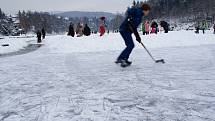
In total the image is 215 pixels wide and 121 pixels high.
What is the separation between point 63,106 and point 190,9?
381 ft

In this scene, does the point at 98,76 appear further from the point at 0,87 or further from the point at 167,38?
the point at 167,38

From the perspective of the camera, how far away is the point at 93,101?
5250 millimetres

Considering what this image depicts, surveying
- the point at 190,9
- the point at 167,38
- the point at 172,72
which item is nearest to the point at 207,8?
the point at 190,9

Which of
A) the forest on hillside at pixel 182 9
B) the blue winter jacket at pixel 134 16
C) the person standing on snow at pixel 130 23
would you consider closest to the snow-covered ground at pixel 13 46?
the person standing on snow at pixel 130 23

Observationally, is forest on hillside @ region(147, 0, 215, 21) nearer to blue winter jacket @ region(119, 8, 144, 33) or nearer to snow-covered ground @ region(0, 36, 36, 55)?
snow-covered ground @ region(0, 36, 36, 55)

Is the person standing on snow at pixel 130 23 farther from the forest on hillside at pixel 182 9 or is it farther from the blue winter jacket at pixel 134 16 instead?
the forest on hillside at pixel 182 9

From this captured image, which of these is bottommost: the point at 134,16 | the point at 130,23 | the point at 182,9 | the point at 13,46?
the point at 13,46

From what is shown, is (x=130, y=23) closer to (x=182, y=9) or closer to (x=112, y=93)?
(x=112, y=93)

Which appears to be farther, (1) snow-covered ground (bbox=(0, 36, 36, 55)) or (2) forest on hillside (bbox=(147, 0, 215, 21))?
(2) forest on hillside (bbox=(147, 0, 215, 21))

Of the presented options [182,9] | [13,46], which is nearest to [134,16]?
[13,46]

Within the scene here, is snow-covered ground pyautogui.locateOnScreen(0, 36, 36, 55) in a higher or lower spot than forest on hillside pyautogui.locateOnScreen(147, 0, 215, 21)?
lower

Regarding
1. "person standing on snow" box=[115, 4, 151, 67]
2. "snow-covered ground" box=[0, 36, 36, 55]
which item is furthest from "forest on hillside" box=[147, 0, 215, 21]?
"person standing on snow" box=[115, 4, 151, 67]

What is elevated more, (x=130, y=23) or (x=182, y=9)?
(x=182, y=9)

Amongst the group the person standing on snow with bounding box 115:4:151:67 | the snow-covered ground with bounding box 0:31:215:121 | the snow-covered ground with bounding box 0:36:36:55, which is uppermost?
the person standing on snow with bounding box 115:4:151:67
